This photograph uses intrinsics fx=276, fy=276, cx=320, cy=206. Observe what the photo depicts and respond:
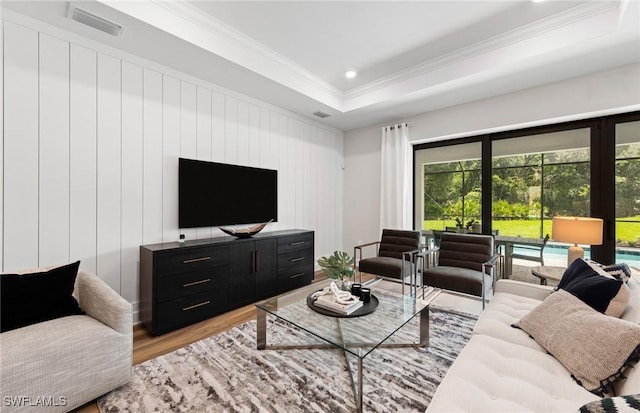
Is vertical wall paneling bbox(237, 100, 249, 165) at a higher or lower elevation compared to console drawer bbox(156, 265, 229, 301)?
higher

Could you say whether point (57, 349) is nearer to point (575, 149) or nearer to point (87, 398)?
point (87, 398)

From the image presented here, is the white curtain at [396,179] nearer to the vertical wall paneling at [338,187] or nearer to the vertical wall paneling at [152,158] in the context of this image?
the vertical wall paneling at [338,187]

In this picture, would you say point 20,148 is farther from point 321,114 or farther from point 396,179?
point 396,179

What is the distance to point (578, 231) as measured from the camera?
249 cm

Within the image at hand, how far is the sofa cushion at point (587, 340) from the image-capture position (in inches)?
45.8

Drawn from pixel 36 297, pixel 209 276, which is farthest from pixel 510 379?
pixel 36 297

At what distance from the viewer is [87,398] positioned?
5.39 ft

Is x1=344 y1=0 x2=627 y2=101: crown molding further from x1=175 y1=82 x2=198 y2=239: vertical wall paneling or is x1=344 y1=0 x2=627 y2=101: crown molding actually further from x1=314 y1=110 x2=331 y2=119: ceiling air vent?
x1=175 y1=82 x2=198 y2=239: vertical wall paneling

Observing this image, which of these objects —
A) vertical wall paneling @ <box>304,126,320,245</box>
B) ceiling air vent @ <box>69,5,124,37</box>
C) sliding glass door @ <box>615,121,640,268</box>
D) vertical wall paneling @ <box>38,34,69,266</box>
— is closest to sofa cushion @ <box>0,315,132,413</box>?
vertical wall paneling @ <box>38,34,69,266</box>

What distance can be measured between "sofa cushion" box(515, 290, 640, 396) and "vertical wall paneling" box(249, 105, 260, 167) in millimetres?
3393

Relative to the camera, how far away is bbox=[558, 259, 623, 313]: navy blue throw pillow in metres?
1.49

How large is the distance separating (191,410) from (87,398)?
0.64 metres

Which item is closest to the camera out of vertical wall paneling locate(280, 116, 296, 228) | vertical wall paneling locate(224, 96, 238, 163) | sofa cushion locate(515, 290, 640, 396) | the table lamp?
sofa cushion locate(515, 290, 640, 396)

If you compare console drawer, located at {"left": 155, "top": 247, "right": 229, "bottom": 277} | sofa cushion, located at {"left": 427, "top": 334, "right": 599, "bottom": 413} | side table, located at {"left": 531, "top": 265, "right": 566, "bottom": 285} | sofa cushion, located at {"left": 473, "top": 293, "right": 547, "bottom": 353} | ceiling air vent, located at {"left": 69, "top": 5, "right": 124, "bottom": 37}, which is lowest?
sofa cushion, located at {"left": 427, "top": 334, "right": 599, "bottom": 413}
